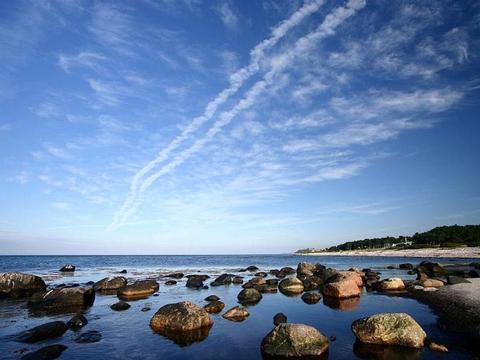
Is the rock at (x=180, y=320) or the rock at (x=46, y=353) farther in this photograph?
the rock at (x=180, y=320)

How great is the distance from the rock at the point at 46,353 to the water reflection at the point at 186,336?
433 centimetres

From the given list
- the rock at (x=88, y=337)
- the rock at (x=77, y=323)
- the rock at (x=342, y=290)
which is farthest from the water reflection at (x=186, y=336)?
the rock at (x=342, y=290)

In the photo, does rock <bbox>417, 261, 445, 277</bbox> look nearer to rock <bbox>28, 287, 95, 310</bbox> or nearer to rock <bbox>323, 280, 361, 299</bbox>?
rock <bbox>323, 280, 361, 299</bbox>

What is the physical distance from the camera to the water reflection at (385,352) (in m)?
12.3

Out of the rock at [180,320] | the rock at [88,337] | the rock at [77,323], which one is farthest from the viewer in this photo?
the rock at [77,323]

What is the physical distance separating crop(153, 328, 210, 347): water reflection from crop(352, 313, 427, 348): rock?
6600 mm

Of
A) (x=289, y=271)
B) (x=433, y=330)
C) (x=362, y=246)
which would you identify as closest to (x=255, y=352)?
(x=433, y=330)

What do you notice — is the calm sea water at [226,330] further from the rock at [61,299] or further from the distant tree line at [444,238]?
the distant tree line at [444,238]

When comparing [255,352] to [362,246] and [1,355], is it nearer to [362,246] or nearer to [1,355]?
[1,355]

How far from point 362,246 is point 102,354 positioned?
171m

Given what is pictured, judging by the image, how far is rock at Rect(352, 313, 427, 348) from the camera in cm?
1339

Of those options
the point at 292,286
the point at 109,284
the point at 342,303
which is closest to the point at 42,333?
the point at 109,284

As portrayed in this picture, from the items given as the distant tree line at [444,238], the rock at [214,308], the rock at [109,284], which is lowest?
the rock at [214,308]

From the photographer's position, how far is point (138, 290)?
28688 mm
